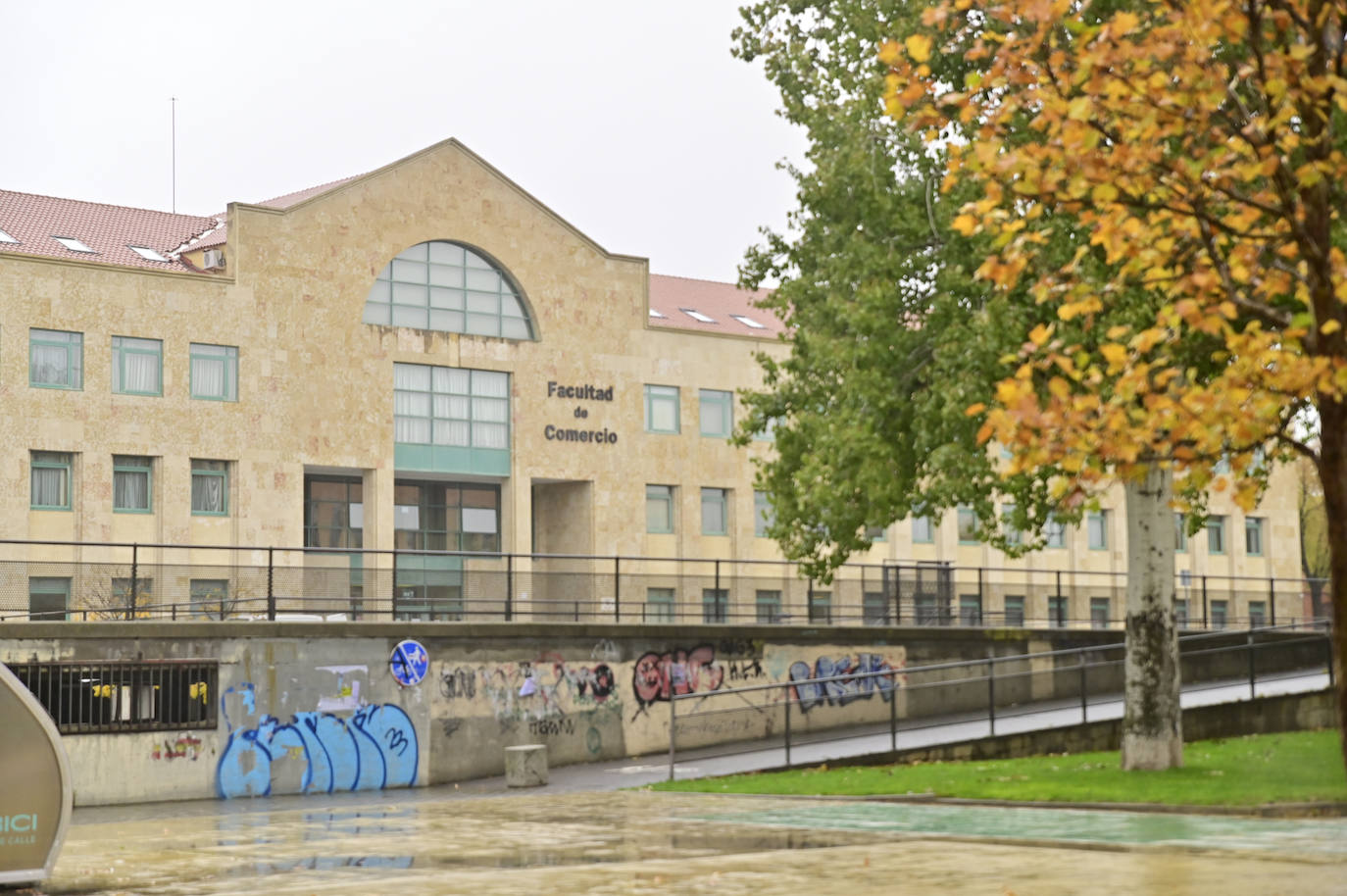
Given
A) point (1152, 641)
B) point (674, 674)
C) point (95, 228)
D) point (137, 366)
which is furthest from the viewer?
point (95, 228)

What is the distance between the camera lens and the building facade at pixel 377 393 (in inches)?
1753

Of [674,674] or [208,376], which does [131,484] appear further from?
[674,674]

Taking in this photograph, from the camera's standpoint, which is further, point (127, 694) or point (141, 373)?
point (141, 373)

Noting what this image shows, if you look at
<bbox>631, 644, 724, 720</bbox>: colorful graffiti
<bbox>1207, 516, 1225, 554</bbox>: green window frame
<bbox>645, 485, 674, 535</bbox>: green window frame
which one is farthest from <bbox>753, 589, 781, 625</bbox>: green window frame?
<bbox>1207, 516, 1225, 554</bbox>: green window frame

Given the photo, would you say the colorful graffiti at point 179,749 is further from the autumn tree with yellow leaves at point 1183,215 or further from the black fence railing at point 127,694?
the autumn tree with yellow leaves at point 1183,215

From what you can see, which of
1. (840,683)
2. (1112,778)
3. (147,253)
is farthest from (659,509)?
(1112,778)

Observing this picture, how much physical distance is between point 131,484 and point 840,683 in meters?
22.8

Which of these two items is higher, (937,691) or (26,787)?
(26,787)

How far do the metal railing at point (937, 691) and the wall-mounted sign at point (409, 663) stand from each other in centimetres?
391

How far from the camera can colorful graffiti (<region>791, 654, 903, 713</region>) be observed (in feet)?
99.3

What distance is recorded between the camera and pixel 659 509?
54.3 metres

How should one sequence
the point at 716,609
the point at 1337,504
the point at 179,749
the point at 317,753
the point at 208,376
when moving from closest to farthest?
the point at 1337,504 < the point at 179,749 < the point at 317,753 < the point at 716,609 < the point at 208,376

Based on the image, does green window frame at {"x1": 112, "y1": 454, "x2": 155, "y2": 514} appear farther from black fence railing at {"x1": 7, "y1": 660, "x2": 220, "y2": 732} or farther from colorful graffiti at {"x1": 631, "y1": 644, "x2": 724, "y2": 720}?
black fence railing at {"x1": 7, "y1": 660, "x2": 220, "y2": 732}

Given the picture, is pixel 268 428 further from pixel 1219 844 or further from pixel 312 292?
pixel 1219 844
